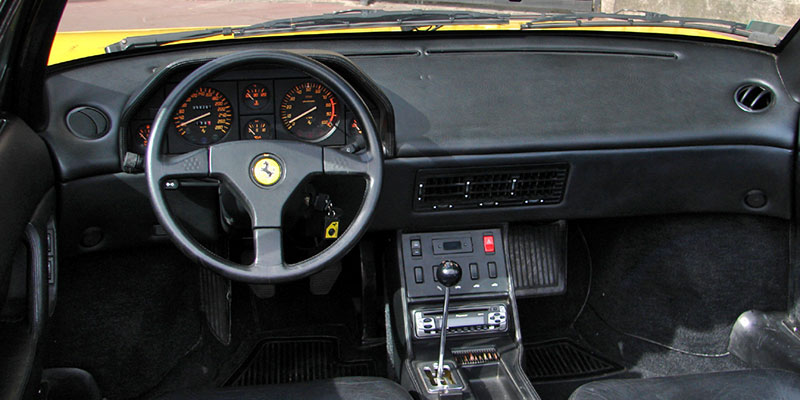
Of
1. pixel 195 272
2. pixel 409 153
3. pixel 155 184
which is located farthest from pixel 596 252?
pixel 155 184

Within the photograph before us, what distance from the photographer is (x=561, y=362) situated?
271 centimetres

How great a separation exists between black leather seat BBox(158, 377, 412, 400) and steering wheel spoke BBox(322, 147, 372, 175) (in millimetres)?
553

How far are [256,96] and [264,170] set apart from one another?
34 cm

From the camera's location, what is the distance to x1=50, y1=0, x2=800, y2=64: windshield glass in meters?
2.23

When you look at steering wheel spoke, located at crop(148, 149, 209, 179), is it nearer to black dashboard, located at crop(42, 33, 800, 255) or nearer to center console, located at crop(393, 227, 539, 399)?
black dashboard, located at crop(42, 33, 800, 255)

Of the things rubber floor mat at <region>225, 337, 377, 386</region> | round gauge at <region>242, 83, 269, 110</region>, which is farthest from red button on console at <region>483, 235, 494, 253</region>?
round gauge at <region>242, 83, 269, 110</region>

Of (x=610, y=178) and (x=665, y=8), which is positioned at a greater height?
(x=665, y=8)

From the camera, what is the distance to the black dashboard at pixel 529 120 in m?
2.05

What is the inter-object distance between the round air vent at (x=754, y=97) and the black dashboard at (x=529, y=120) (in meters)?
0.02

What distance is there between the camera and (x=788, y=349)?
2.49 m

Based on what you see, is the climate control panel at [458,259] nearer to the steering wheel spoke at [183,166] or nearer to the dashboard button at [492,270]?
the dashboard button at [492,270]

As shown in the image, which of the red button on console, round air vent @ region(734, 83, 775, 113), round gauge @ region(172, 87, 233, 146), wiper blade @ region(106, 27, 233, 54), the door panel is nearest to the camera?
the door panel

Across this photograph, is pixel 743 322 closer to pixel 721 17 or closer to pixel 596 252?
pixel 596 252

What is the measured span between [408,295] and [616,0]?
1.20 metres
